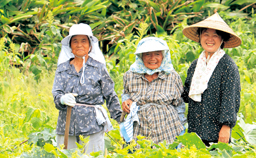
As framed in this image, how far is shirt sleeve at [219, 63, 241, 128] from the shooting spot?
2.43m

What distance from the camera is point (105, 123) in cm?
265

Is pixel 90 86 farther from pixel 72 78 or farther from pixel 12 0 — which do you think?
pixel 12 0

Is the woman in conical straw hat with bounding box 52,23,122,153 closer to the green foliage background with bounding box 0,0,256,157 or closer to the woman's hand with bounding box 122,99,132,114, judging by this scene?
the woman's hand with bounding box 122,99,132,114

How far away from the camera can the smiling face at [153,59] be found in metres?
2.66

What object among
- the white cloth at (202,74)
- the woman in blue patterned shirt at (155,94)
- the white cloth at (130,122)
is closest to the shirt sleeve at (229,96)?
the white cloth at (202,74)

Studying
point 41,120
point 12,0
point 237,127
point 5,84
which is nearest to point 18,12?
point 12,0

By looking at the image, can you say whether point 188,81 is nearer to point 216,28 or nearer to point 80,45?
point 216,28

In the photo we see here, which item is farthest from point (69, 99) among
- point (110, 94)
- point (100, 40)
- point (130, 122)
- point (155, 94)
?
point (100, 40)

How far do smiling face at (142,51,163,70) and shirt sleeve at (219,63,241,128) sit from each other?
56cm

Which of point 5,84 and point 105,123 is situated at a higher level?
point 5,84

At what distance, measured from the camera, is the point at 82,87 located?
2537 millimetres

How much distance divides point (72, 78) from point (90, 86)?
0.17 meters

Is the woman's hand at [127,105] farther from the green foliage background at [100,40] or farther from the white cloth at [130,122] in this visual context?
the green foliage background at [100,40]

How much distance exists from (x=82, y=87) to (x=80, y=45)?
350 mm
